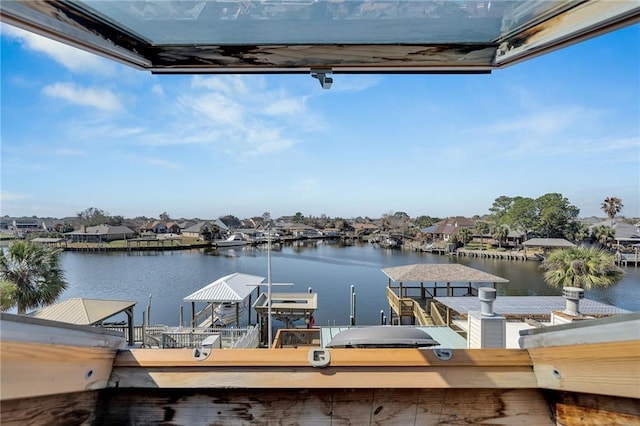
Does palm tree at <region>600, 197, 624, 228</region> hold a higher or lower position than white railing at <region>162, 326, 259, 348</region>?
higher

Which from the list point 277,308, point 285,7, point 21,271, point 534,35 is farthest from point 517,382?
point 21,271

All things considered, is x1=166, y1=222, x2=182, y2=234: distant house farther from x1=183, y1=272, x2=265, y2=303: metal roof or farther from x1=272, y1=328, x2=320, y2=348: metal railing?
x1=272, y1=328, x2=320, y2=348: metal railing

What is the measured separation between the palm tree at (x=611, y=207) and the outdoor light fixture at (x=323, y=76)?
53.2 metres

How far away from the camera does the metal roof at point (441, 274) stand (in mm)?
10266

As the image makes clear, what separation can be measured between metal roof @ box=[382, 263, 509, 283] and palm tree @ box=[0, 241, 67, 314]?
10.6m

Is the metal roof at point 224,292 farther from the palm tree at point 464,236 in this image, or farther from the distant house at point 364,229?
the distant house at point 364,229

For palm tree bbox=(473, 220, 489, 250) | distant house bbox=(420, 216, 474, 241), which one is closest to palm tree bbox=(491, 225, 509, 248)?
palm tree bbox=(473, 220, 489, 250)

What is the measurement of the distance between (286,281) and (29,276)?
15.6 m

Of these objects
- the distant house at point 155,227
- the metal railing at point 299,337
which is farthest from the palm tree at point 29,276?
the distant house at point 155,227

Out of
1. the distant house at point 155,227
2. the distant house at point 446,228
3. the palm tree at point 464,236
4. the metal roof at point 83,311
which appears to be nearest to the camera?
the metal roof at point 83,311

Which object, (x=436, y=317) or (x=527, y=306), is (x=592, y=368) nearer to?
(x=527, y=306)

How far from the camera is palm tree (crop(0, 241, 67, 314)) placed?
8.65 meters

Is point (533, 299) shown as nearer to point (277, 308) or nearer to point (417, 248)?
point (277, 308)

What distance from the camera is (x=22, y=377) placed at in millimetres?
706
